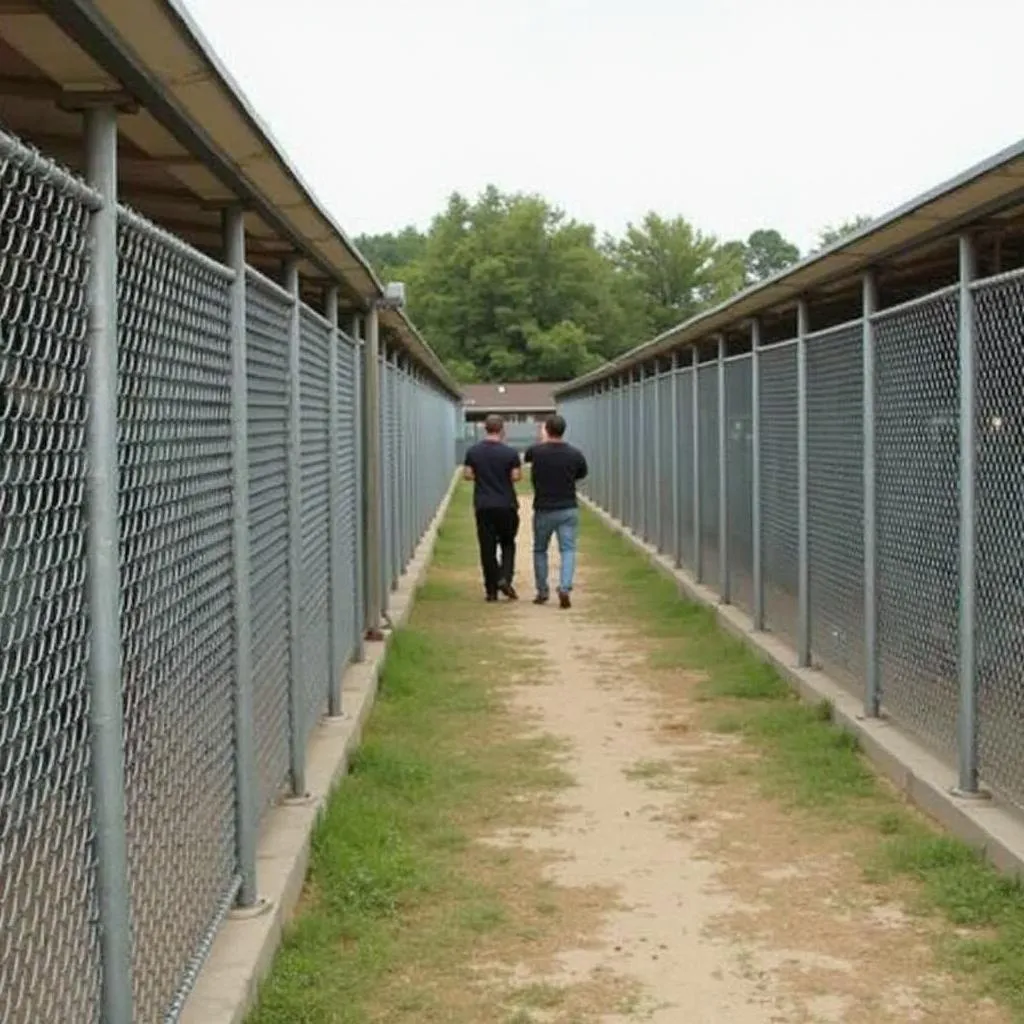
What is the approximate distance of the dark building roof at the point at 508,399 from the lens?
2559 inches

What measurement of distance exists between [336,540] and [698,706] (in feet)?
8.01

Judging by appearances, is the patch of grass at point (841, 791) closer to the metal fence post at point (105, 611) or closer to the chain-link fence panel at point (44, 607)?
the metal fence post at point (105, 611)

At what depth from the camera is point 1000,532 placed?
581 cm

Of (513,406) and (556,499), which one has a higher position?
(513,406)

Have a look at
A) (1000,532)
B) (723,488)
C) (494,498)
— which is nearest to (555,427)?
(494,498)

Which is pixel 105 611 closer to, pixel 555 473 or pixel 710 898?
pixel 710 898

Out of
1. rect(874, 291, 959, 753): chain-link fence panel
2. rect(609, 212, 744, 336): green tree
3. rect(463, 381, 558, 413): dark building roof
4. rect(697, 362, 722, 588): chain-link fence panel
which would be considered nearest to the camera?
rect(874, 291, 959, 753): chain-link fence panel

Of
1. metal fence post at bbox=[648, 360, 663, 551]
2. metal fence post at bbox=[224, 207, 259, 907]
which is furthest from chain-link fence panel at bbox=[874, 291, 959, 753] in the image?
metal fence post at bbox=[648, 360, 663, 551]

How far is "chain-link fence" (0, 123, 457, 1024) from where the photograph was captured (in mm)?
2602

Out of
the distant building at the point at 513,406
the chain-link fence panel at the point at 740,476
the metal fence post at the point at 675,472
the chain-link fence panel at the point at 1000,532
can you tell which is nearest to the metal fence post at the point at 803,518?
the chain-link fence panel at the point at 740,476

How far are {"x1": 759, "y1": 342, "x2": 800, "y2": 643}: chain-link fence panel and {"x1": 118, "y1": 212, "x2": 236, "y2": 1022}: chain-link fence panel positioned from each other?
5.77 metres

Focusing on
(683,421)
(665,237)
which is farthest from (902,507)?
(665,237)

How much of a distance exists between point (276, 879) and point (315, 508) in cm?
259

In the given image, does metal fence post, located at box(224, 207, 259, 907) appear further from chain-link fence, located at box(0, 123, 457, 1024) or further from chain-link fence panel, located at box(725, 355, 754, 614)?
chain-link fence panel, located at box(725, 355, 754, 614)
